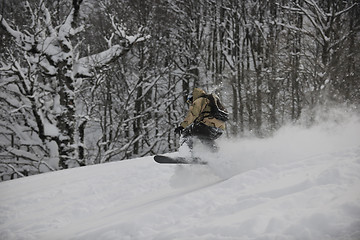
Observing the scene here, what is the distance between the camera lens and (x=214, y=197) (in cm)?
423

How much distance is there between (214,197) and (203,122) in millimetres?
2057

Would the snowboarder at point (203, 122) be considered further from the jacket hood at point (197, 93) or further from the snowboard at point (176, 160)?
the snowboard at point (176, 160)

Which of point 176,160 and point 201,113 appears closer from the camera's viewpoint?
point 176,160

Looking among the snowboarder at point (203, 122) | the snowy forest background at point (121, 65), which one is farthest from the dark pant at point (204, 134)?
the snowy forest background at point (121, 65)

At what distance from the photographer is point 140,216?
393cm

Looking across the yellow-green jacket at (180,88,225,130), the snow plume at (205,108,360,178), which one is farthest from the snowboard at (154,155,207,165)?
the yellow-green jacket at (180,88,225,130)

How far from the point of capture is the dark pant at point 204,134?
598cm

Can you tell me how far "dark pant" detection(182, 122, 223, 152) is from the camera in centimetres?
598

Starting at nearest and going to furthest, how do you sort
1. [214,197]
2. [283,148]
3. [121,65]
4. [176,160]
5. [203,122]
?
1. [214,197]
2. [176,160]
3. [203,122]
4. [283,148]
5. [121,65]

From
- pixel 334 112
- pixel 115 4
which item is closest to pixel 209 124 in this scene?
pixel 334 112

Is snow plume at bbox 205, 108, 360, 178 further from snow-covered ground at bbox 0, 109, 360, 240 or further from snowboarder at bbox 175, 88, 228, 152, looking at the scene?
snowboarder at bbox 175, 88, 228, 152

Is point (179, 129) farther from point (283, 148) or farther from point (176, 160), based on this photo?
point (283, 148)

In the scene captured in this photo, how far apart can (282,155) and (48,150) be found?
9550 millimetres

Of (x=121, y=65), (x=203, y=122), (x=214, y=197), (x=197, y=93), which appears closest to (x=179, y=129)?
(x=203, y=122)
